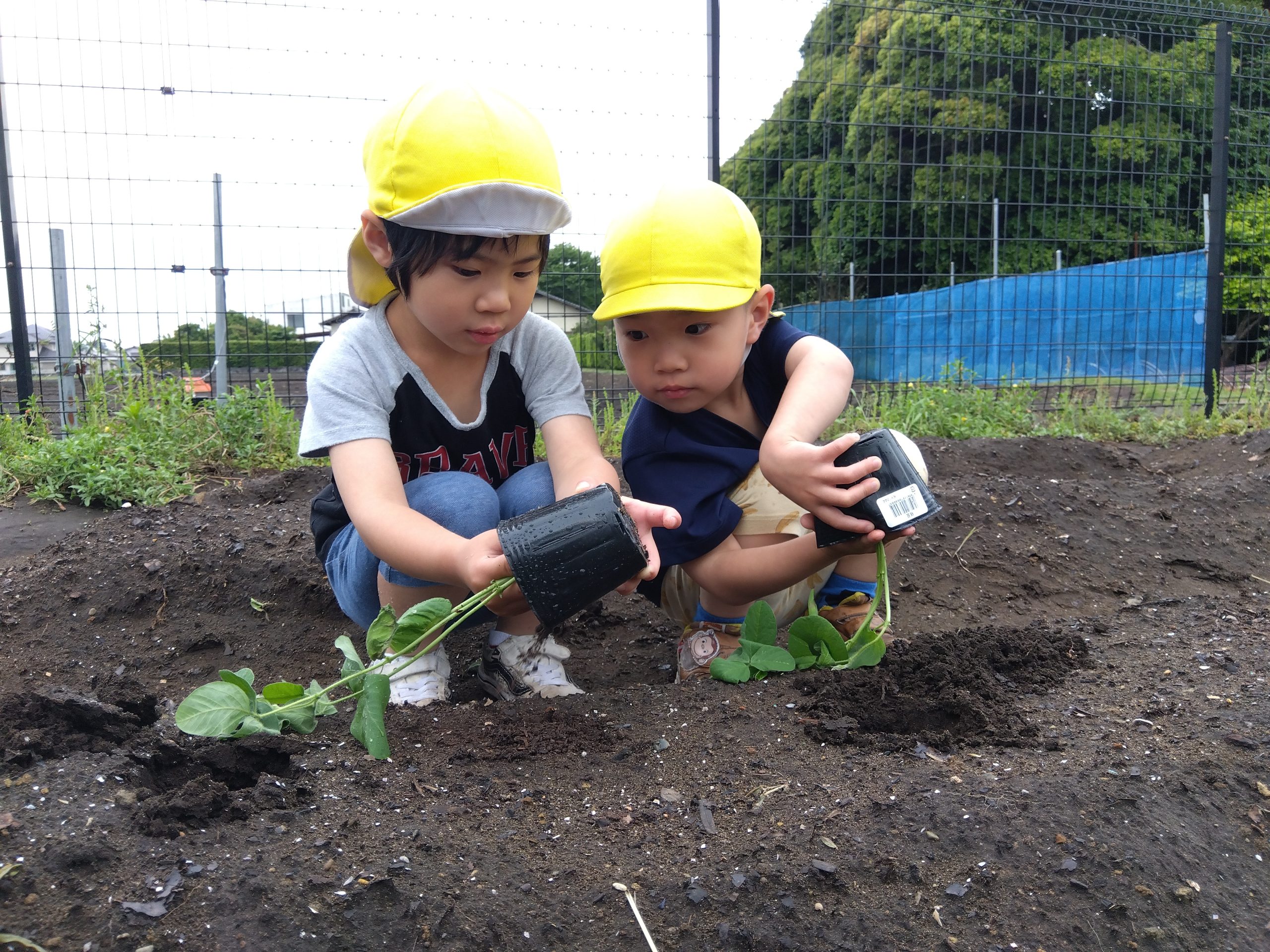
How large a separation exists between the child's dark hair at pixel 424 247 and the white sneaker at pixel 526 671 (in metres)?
0.72

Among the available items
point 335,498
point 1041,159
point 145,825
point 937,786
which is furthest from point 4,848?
point 1041,159

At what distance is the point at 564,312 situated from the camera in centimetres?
537

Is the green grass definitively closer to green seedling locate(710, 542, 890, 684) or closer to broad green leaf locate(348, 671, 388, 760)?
broad green leaf locate(348, 671, 388, 760)

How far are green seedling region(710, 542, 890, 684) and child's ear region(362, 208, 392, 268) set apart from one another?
3.04 ft

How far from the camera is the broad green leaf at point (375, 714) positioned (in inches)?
53.9

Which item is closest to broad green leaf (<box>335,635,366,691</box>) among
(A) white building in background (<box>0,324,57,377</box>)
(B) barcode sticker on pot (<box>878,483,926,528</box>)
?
(B) barcode sticker on pot (<box>878,483,926,528</box>)

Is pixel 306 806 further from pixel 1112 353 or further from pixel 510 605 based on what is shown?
pixel 1112 353

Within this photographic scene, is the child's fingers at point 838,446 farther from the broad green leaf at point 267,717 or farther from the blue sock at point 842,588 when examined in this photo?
the broad green leaf at point 267,717

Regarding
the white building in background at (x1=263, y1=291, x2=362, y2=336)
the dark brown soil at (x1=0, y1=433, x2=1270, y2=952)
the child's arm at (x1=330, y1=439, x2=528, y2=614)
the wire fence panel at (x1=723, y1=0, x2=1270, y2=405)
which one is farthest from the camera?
the wire fence panel at (x1=723, y1=0, x2=1270, y2=405)

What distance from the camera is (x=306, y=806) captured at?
1.25 metres

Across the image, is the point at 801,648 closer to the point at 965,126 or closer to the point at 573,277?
the point at 573,277

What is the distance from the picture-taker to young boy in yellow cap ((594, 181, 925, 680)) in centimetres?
168

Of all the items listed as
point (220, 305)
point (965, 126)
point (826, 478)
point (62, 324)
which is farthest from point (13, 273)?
point (965, 126)

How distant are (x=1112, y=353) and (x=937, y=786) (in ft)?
20.5
